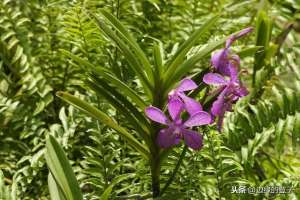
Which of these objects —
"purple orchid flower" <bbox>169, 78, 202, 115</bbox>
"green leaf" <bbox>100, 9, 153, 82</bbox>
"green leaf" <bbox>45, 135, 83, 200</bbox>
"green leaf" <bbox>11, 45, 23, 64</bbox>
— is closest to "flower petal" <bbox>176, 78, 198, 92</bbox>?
"purple orchid flower" <bbox>169, 78, 202, 115</bbox>

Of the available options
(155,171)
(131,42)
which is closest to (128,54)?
(131,42)

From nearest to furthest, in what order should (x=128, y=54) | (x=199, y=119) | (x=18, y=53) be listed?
(x=199, y=119), (x=128, y=54), (x=18, y=53)

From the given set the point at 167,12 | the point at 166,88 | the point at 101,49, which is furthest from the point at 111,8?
the point at 166,88

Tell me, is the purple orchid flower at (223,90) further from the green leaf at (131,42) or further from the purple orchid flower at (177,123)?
the green leaf at (131,42)

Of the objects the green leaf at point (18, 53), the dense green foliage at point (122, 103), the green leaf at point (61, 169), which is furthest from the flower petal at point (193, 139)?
the green leaf at point (18, 53)

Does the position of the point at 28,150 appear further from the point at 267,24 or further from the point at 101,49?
the point at 267,24

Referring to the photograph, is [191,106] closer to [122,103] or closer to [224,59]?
[224,59]

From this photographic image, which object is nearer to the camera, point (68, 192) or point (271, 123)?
point (68, 192)
